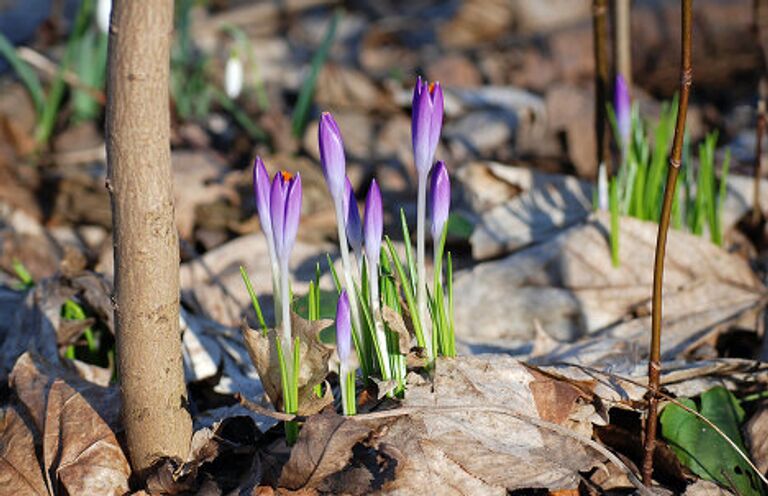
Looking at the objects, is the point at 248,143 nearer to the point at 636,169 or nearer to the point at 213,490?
the point at 636,169

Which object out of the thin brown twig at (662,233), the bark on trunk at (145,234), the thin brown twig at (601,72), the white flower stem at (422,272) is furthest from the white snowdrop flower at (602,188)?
the bark on trunk at (145,234)

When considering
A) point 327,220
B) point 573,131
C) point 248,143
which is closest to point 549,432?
point 327,220

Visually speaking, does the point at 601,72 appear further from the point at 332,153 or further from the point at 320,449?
the point at 320,449

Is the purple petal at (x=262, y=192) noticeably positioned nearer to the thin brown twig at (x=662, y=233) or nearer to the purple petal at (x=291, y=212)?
the purple petal at (x=291, y=212)

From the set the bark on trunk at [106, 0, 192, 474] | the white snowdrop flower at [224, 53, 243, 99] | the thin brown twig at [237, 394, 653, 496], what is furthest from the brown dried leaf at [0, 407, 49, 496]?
the white snowdrop flower at [224, 53, 243, 99]

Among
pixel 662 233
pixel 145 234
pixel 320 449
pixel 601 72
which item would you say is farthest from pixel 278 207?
pixel 601 72

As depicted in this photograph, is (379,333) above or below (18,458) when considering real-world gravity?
above
